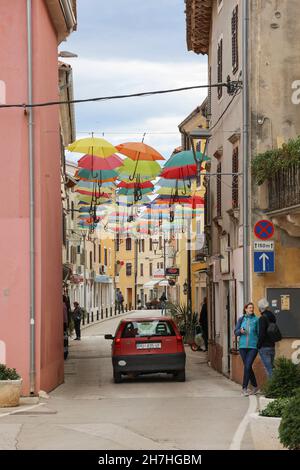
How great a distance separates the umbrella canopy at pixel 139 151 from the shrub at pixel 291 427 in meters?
16.9

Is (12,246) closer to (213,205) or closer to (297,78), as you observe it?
(297,78)

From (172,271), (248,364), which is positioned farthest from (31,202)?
(172,271)

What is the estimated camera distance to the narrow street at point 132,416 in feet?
41.9

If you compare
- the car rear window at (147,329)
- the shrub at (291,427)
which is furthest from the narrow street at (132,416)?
the shrub at (291,427)

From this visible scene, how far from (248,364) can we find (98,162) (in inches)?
367

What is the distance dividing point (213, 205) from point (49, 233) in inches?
320

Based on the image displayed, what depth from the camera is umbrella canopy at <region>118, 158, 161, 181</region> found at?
27797mm

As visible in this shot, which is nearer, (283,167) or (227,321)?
(283,167)

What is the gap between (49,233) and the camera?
69.9ft

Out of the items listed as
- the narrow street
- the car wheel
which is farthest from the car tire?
the car wheel

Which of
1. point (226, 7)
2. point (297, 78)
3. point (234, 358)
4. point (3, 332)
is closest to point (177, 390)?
point (234, 358)

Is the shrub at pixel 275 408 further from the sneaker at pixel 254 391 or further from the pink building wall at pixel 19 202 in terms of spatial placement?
the pink building wall at pixel 19 202
